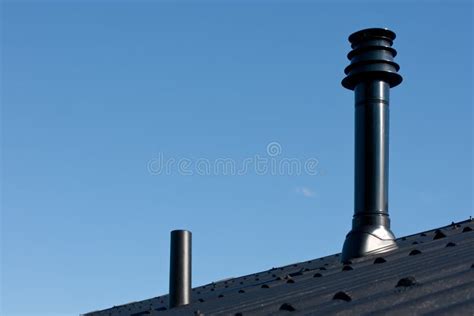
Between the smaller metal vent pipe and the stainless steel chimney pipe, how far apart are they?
52.5 inches

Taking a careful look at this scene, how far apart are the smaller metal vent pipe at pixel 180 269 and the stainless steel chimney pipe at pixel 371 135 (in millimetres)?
1333

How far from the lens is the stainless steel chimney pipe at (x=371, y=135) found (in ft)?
21.1

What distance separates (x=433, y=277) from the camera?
3.88 meters

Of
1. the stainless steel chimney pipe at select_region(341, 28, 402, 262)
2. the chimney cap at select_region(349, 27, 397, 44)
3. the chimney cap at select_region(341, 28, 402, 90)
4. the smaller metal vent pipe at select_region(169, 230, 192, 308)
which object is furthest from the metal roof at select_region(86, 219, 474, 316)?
the chimney cap at select_region(349, 27, 397, 44)

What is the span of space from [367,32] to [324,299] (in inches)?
142

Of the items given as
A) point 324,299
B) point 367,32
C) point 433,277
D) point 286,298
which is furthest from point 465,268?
point 367,32

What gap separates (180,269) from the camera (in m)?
6.91

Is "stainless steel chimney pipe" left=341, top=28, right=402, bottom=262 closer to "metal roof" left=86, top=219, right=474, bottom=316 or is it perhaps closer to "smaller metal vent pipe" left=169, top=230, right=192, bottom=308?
"metal roof" left=86, top=219, right=474, bottom=316

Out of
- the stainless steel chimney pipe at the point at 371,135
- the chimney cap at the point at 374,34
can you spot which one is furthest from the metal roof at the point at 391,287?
the chimney cap at the point at 374,34

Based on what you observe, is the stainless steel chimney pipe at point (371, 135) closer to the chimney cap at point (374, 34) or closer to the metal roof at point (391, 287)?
the chimney cap at point (374, 34)

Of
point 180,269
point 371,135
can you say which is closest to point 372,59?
point 371,135

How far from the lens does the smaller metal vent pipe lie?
685 centimetres

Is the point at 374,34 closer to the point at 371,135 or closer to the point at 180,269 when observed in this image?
the point at 371,135

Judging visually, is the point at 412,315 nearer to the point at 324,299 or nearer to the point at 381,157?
the point at 324,299
